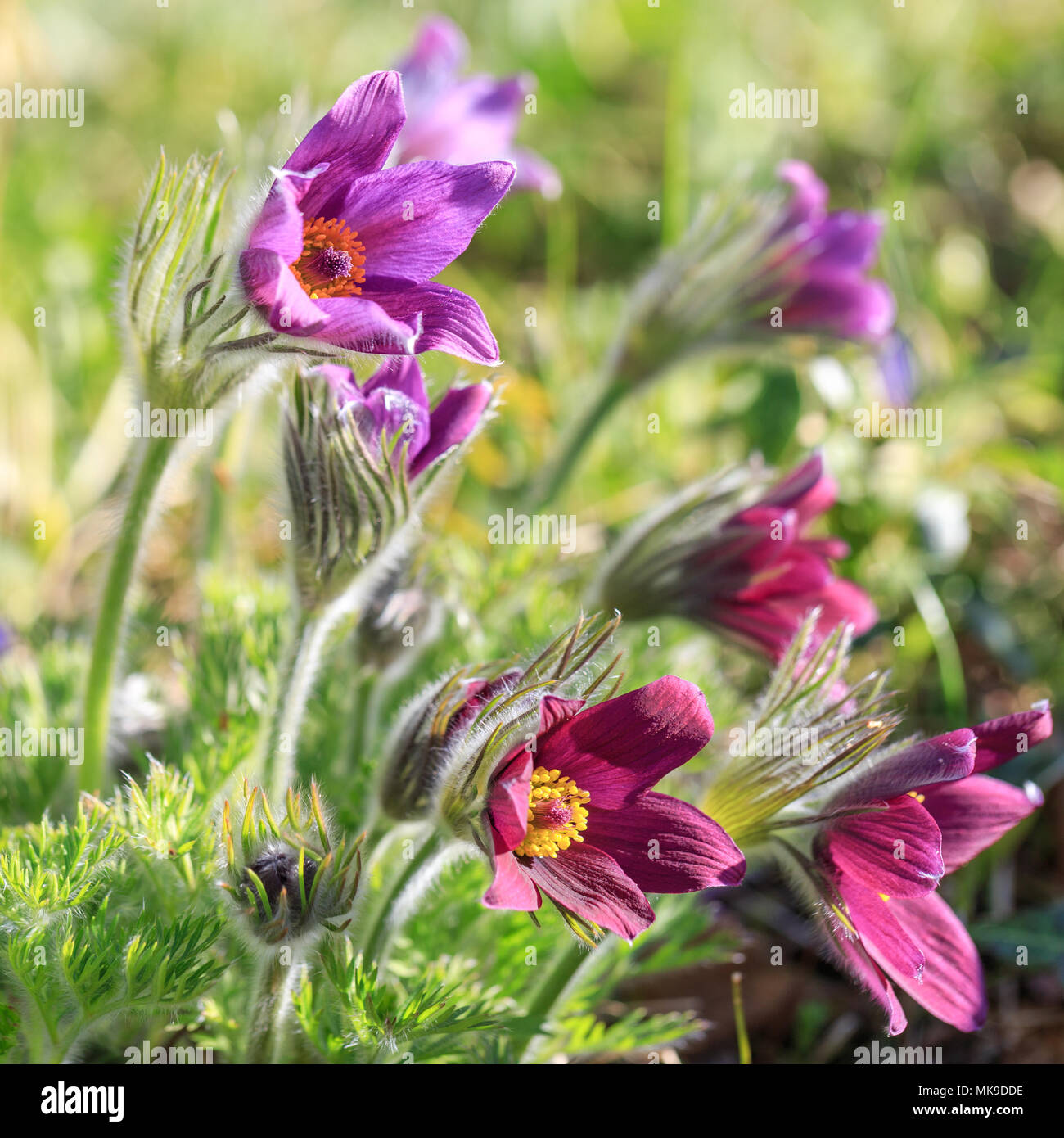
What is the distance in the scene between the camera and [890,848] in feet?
5.06

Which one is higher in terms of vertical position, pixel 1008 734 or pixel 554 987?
pixel 1008 734

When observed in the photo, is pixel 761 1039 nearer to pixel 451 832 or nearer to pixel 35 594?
pixel 451 832

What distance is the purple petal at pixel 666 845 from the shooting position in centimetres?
146

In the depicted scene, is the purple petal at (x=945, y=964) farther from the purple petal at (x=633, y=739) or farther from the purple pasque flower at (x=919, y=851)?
the purple petal at (x=633, y=739)

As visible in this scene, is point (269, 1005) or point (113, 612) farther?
point (113, 612)

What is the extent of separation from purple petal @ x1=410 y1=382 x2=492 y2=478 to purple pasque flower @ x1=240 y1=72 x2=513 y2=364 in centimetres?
17

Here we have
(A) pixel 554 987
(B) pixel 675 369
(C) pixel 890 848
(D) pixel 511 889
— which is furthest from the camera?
(B) pixel 675 369

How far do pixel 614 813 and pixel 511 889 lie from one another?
0.85 ft

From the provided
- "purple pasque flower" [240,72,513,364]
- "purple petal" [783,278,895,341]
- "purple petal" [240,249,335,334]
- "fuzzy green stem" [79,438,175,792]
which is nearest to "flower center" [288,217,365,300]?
"purple pasque flower" [240,72,513,364]

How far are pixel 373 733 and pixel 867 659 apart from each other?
1.47 m

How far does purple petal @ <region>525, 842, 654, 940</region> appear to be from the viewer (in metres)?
1.43

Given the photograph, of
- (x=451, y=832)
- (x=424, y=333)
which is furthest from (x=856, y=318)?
(x=451, y=832)

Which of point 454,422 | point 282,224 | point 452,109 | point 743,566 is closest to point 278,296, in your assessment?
point 282,224

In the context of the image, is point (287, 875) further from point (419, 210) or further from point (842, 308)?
point (842, 308)
